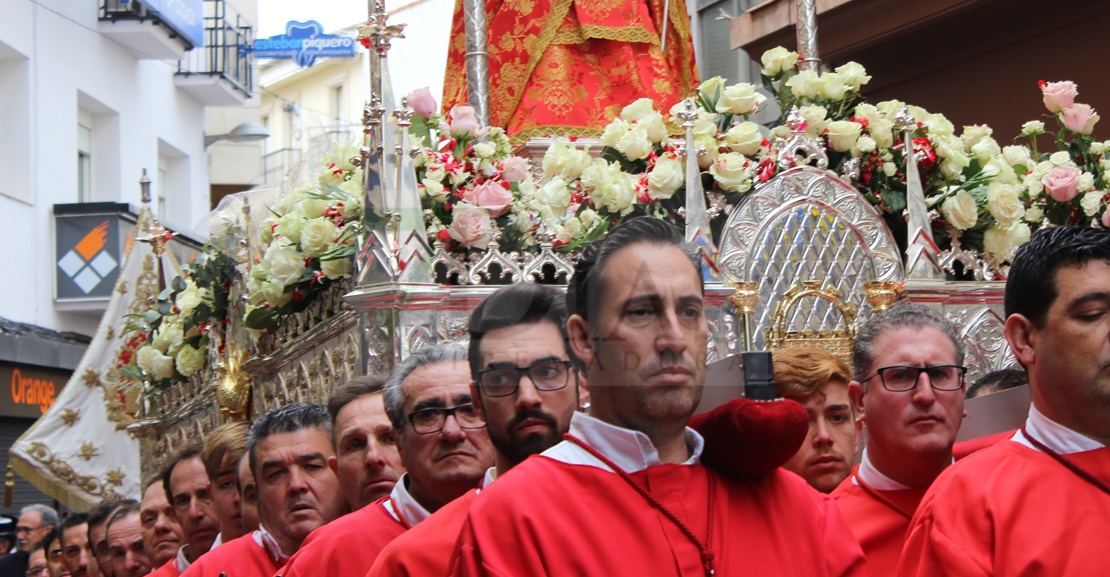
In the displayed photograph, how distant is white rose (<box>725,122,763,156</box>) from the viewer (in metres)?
4.83

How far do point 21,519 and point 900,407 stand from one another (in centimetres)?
680

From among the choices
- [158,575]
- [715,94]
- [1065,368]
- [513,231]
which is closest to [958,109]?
[715,94]

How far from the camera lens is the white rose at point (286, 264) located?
465cm

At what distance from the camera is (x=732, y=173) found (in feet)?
15.5

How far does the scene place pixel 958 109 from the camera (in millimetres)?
9109

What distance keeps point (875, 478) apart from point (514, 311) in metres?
0.89

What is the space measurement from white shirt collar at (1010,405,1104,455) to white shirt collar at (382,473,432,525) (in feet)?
4.07

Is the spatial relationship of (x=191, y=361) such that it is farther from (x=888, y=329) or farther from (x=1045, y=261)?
(x=1045, y=261)

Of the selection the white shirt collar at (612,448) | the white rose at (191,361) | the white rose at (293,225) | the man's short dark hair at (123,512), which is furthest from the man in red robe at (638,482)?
the man's short dark hair at (123,512)

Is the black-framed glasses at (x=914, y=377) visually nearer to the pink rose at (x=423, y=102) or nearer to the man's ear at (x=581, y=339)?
the man's ear at (x=581, y=339)

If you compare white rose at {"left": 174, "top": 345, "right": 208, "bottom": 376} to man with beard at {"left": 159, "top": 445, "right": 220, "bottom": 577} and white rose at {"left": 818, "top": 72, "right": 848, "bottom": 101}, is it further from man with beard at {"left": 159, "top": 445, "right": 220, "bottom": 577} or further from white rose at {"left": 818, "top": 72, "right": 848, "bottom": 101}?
white rose at {"left": 818, "top": 72, "right": 848, "bottom": 101}

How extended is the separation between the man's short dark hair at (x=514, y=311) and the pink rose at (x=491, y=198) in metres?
1.72

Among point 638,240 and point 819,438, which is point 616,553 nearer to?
point 638,240

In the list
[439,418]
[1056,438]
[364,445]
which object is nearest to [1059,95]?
[364,445]
